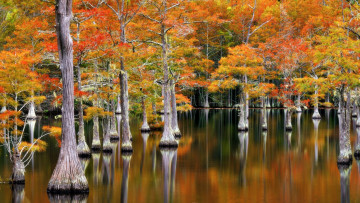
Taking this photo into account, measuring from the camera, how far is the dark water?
46.8 ft

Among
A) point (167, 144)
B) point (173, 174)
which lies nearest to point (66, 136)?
point (173, 174)

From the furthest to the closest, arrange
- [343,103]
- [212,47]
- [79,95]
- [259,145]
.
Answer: [212,47]
[259,145]
[79,95]
[343,103]

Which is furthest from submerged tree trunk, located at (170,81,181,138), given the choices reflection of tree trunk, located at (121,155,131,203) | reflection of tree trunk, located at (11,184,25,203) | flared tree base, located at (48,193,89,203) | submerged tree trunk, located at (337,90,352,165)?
flared tree base, located at (48,193,89,203)

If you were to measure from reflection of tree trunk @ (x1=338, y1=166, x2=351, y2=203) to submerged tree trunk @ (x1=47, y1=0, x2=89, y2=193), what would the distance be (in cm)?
923

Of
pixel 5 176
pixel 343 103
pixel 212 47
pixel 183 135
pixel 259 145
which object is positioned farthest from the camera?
pixel 212 47

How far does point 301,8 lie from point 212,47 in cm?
1427

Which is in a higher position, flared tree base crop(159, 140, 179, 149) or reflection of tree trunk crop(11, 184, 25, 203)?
flared tree base crop(159, 140, 179, 149)

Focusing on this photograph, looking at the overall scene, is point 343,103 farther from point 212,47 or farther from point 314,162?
point 212,47

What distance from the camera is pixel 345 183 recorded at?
1622 cm

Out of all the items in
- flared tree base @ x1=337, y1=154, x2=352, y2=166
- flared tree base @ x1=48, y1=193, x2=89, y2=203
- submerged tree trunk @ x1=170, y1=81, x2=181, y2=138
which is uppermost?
submerged tree trunk @ x1=170, y1=81, x2=181, y2=138

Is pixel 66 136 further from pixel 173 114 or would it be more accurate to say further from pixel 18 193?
pixel 173 114

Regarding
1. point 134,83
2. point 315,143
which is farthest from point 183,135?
point 315,143

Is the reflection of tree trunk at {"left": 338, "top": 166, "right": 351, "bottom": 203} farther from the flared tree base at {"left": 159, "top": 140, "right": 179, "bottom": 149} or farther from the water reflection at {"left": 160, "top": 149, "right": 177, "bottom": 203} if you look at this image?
the flared tree base at {"left": 159, "top": 140, "right": 179, "bottom": 149}

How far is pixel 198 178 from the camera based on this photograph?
17.3 m
